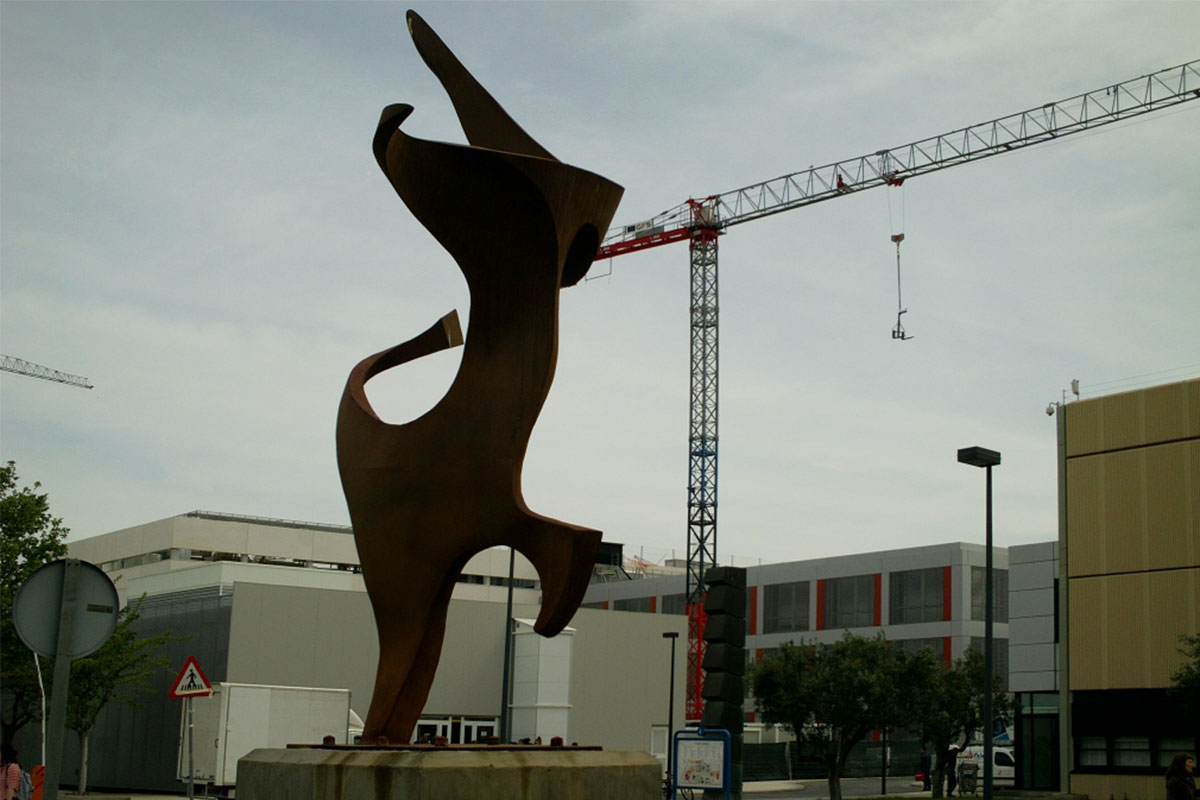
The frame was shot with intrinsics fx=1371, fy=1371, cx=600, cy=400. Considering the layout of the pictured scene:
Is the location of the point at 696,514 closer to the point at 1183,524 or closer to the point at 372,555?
the point at 1183,524

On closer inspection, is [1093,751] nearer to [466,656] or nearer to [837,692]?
[837,692]

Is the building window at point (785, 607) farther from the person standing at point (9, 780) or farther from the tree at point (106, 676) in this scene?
the person standing at point (9, 780)

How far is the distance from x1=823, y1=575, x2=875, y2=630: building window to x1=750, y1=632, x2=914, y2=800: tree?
84.6 ft

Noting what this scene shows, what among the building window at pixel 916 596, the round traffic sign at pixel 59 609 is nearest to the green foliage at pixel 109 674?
the round traffic sign at pixel 59 609

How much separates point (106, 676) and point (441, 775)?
26.8 metres

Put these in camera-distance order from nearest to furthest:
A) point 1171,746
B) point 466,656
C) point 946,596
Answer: point 1171,746 < point 466,656 < point 946,596

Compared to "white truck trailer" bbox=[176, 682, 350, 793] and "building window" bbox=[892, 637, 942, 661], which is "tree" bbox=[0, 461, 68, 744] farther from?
"building window" bbox=[892, 637, 942, 661]

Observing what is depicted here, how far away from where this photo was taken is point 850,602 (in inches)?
2630

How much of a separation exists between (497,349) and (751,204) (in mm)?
62448

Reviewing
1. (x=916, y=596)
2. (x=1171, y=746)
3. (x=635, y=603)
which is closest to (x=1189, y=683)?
(x=1171, y=746)

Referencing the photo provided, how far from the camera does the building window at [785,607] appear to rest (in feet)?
228

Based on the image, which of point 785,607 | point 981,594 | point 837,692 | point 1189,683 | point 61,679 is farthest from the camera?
point 785,607

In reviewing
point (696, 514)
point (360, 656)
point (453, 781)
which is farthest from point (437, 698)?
point (453, 781)

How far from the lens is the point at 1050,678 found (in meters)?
39.1
